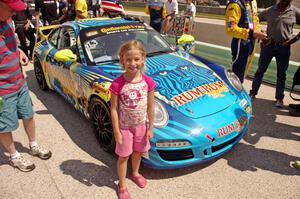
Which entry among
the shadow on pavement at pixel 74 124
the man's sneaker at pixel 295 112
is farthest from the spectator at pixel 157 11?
the man's sneaker at pixel 295 112

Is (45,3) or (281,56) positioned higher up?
(45,3)

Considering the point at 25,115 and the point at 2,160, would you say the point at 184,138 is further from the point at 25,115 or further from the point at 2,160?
the point at 2,160

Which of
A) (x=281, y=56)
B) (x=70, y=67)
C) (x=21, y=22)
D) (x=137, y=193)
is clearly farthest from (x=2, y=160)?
(x=21, y=22)

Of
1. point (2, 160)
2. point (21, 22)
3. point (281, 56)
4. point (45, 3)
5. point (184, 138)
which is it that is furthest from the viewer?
point (45, 3)

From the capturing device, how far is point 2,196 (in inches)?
104

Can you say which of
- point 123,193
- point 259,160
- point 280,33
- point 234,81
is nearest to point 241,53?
point 280,33

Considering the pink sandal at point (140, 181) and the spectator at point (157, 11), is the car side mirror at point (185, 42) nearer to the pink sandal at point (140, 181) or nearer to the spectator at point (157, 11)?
the pink sandal at point (140, 181)

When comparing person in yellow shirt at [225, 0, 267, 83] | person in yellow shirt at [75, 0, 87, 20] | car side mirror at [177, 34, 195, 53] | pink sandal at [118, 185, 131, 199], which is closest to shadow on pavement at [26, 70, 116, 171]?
pink sandal at [118, 185, 131, 199]

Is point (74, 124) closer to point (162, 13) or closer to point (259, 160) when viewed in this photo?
point (259, 160)

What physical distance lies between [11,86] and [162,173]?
69.6 inches

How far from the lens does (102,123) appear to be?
A: 3.22m

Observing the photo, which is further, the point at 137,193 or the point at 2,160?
the point at 2,160

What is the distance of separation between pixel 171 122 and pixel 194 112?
29 centimetres

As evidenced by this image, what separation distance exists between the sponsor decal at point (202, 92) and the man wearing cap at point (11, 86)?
1.60 metres
